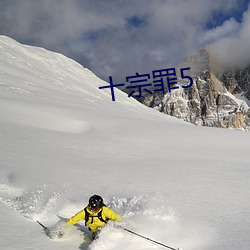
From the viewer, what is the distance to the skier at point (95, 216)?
5527 millimetres

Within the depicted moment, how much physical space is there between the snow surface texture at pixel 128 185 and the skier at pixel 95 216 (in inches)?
8.1

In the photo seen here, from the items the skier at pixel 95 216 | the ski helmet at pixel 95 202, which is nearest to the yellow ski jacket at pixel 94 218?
the skier at pixel 95 216

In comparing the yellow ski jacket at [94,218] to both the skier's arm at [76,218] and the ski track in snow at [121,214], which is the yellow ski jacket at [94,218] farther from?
the ski track in snow at [121,214]

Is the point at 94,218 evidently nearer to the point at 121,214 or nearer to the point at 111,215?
the point at 111,215

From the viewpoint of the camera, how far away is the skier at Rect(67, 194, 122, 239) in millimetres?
5527

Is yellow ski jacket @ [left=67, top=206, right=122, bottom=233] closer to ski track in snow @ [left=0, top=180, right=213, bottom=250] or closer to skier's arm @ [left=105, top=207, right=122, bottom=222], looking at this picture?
skier's arm @ [left=105, top=207, right=122, bottom=222]

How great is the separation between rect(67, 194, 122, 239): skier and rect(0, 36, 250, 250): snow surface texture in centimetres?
21

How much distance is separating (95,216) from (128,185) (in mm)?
2195

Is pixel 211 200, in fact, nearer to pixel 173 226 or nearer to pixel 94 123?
pixel 173 226

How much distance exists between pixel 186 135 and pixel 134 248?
1027cm

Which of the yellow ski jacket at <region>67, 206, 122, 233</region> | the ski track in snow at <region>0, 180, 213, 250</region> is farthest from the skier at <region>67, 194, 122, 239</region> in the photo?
the ski track in snow at <region>0, 180, 213, 250</region>

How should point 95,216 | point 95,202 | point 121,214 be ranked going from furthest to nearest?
point 121,214 < point 95,216 < point 95,202

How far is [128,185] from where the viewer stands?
25.3 ft

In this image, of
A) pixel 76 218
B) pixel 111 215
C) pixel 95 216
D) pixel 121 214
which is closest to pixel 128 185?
pixel 121 214
